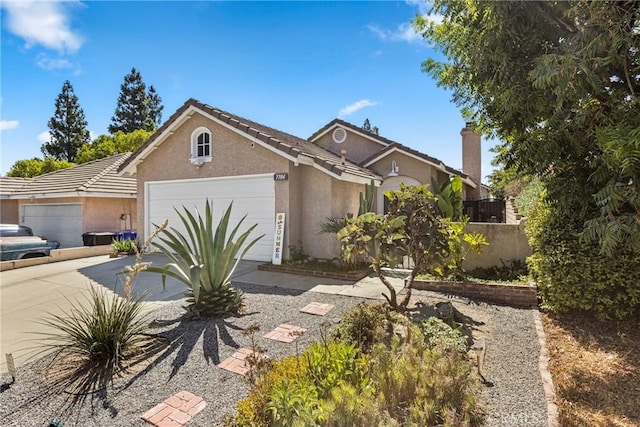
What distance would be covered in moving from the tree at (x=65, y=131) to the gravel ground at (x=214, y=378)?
4924cm

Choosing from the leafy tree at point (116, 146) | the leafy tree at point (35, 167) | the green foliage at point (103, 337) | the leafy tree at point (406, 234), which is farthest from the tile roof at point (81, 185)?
the leafy tree at point (35, 167)

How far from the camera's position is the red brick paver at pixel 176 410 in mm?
3211

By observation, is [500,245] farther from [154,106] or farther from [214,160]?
[154,106]

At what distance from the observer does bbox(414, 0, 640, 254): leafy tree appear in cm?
361

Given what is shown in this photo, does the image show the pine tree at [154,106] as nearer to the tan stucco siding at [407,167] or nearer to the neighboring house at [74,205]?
the neighboring house at [74,205]

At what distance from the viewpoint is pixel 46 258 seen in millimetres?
11961

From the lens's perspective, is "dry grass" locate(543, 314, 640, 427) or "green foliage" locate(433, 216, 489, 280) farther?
"green foliage" locate(433, 216, 489, 280)

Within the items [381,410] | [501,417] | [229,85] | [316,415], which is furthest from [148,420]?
[229,85]

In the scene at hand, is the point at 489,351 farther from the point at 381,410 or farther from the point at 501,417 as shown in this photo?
the point at 381,410

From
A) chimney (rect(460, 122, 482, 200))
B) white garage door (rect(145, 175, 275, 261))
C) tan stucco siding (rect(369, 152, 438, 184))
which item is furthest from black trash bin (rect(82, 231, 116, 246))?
chimney (rect(460, 122, 482, 200))

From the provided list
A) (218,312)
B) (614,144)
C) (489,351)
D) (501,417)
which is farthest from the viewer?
(218,312)

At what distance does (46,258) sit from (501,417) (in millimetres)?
14802

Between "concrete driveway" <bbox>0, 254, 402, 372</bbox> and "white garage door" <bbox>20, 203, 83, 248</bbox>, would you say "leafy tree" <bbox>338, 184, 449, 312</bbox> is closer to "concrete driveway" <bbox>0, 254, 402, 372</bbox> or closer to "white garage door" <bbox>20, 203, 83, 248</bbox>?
"concrete driveway" <bbox>0, 254, 402, 372</bbox>

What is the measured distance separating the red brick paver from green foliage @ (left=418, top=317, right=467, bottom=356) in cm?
281
